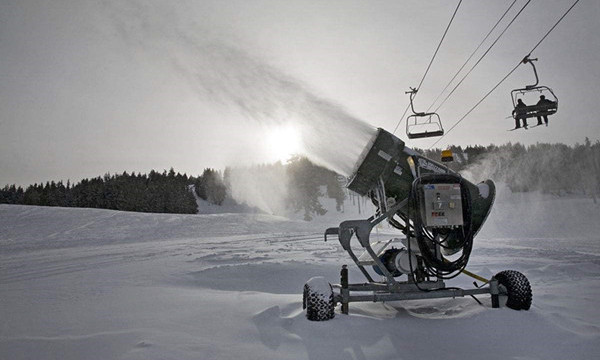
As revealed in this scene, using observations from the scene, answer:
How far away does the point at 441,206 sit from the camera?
5176mm

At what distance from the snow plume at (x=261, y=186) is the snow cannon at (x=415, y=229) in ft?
222

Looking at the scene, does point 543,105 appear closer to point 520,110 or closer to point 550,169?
point 520,110

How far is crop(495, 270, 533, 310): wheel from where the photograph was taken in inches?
201

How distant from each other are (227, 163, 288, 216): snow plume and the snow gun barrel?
222ft

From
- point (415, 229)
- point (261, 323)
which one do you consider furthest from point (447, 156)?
point (261, 323)

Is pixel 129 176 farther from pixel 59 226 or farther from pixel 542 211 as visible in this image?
pixel 542 211

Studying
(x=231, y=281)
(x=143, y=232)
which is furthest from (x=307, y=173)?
(x=231, y=281)

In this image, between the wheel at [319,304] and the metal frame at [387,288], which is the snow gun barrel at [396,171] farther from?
the wheel at [319,304]

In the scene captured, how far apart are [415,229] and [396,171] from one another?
1.08 meters

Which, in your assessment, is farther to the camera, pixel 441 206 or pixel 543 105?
pixel 543 105

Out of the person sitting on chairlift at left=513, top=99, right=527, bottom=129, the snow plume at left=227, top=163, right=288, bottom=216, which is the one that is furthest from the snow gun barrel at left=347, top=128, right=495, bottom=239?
the snow plume at left=227, top=163, right=288, bottom=216

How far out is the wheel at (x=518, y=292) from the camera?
16.7ft

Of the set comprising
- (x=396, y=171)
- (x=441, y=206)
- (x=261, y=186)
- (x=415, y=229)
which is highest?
(x=261, y=186)

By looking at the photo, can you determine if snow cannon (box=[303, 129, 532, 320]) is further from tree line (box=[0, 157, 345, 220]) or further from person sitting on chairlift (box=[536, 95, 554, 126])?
tree line (box=[0, 157, 345, 220])
